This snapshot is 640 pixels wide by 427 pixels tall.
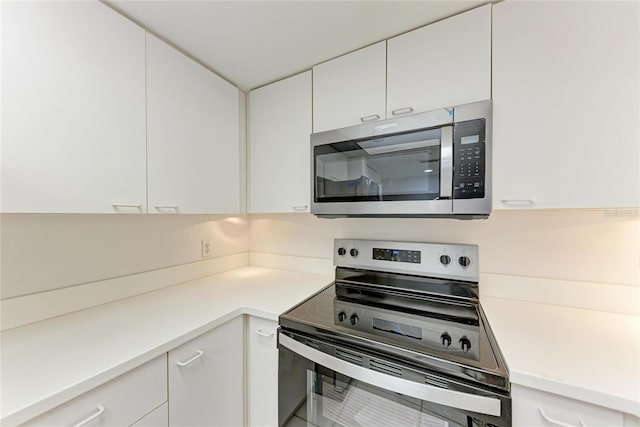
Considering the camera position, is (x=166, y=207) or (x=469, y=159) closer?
(x=469, y=159)

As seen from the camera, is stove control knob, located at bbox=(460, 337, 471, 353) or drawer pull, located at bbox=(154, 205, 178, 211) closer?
stove control knob, located at bbox=(460, 337, 471, 353)

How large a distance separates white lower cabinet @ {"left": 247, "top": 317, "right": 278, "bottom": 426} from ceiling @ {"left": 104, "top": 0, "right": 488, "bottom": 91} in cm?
128

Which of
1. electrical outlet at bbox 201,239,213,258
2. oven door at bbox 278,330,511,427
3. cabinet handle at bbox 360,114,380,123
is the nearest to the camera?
oven door at bbox 278,330,511,427

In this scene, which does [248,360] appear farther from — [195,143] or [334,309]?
[195,143]

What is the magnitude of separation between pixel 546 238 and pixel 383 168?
82 centimetres

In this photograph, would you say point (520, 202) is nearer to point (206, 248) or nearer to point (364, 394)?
point (364, 394)

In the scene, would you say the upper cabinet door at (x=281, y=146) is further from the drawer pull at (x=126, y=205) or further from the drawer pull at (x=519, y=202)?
the drawer pull at (x=519, y=202)

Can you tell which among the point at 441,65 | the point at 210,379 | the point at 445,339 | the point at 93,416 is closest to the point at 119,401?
the point at 93,416

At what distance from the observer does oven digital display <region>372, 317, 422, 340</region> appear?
87cm

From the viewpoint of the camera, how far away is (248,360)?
45.2 inches

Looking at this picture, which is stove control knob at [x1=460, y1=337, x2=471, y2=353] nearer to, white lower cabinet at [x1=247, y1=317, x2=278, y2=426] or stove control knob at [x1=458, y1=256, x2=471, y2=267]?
stove control knob at [x1=458, y1=256, x2=471, y2=267]

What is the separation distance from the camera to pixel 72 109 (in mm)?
821

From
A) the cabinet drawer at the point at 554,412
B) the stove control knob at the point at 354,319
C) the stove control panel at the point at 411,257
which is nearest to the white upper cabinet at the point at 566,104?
the stove control panel at the point at 411,257

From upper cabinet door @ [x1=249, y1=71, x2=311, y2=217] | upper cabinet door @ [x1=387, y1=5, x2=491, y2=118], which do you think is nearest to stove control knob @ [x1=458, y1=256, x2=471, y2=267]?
upper cabinet door @ [x1=387, y1=5, x2=491, y2=118]
